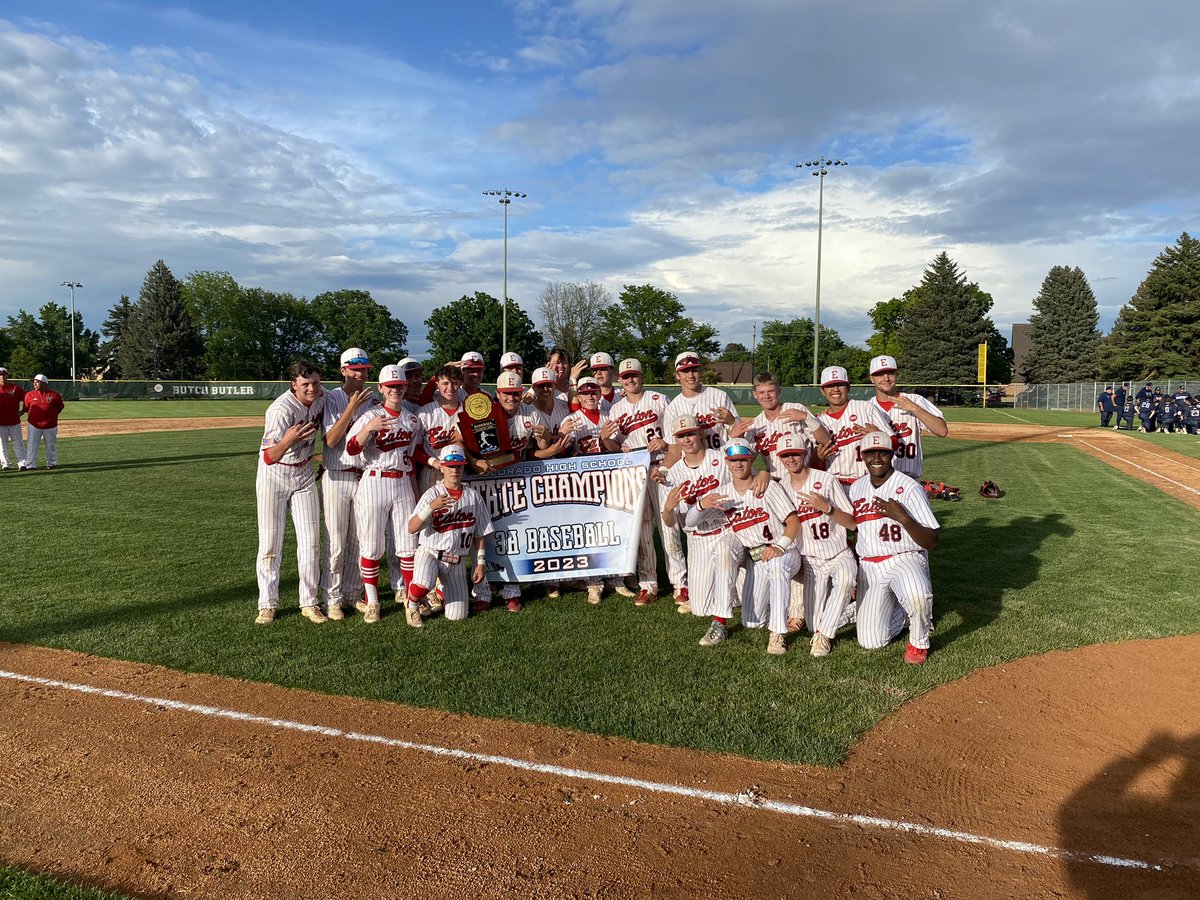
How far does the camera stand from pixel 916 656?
18.3 feet

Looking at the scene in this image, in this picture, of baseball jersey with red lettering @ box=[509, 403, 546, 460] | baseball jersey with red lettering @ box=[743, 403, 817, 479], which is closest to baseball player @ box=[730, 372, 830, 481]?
baseball jersey with red lettering @ box=[743, 403, 817, 479]

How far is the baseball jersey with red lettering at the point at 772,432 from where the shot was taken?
6.40m

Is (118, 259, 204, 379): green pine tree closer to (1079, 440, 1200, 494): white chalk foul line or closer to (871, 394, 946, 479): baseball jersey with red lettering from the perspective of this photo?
(1079, 440, 1200, 494): white chalk foul line

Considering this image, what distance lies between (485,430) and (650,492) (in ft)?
5.42

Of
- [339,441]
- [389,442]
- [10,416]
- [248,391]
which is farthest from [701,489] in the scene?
[248,391]

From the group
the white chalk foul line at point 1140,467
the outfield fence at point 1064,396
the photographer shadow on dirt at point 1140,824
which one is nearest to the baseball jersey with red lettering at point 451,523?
the photographer shadow on dirt at point 1140,824

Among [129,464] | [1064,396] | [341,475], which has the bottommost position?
[129,464]

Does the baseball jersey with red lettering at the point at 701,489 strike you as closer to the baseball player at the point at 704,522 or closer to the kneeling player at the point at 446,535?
the baseball player at the point at 704,522

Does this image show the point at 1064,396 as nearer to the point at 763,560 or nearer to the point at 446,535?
the point at 763,560

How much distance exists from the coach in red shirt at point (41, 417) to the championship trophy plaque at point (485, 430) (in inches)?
526

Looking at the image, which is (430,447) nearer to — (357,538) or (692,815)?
(357,538)

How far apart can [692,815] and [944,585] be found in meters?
5.05

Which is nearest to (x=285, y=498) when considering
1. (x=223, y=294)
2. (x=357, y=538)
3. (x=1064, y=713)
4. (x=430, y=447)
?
(x=357, y=538)

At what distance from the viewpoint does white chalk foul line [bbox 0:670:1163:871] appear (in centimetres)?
340
